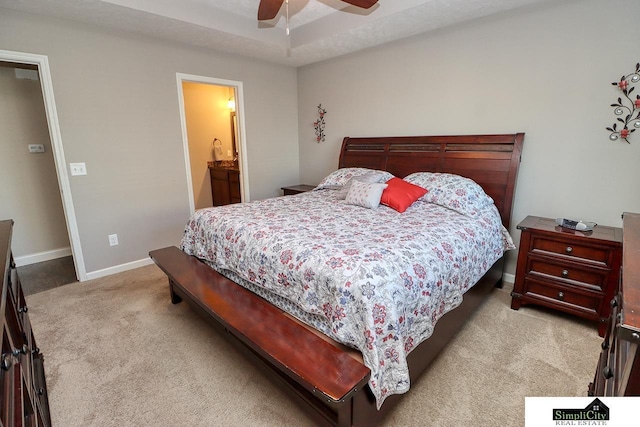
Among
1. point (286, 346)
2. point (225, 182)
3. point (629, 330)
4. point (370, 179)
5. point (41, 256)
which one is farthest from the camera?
point (225, 182)

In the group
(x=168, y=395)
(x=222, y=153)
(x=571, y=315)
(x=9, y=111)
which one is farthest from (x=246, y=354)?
(x=222, y=153)

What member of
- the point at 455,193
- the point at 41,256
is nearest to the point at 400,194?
the point at 455,193

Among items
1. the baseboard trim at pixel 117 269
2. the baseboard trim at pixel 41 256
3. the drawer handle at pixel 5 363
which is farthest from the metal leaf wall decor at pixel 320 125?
the drawer handle at pixel 5 363

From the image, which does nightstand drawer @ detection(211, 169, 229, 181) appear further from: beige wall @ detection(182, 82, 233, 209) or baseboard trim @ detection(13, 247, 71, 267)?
baseboard trim @ detection(13, 247, 71, 267)

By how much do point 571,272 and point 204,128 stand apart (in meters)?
5.52

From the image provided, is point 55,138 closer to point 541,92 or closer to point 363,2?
point 363,2

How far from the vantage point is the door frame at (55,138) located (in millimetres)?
2584

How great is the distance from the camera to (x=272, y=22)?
3357 mm

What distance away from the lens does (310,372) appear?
131 cm

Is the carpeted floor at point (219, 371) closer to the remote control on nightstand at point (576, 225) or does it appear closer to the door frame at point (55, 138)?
the door frame at point (55, 138)

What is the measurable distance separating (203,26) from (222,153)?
3.19m

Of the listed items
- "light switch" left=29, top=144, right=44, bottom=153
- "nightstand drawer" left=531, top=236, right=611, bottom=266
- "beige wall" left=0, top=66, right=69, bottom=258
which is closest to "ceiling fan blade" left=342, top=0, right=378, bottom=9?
"nightstand drawer" left=531, top=236, right=611, bottom=266

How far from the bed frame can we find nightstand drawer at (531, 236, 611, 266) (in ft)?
1.30

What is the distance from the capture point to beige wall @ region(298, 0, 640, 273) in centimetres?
232
